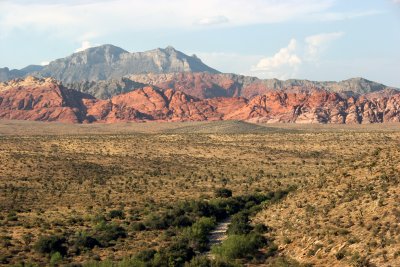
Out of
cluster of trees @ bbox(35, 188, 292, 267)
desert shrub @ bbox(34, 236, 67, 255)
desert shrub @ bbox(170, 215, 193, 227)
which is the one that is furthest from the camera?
desert shrub @ bbox(170, 215, 193, 227)

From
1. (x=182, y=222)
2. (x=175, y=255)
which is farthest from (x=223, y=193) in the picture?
(x=175, y=255)

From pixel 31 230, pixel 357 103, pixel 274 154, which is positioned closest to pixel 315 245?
pixel 31 230

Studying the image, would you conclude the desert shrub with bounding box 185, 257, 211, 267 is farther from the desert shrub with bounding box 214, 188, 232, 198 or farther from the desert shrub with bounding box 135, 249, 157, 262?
the desert shrub with bounding box 214, 188, 232, 198

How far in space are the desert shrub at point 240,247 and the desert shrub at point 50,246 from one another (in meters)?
8.83

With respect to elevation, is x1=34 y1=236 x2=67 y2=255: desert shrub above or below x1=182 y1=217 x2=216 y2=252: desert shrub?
below

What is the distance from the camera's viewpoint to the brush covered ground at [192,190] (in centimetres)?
2920

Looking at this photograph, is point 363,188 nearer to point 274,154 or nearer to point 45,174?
point 45,174

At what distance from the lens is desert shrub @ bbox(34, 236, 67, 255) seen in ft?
111

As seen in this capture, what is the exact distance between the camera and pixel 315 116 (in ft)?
606

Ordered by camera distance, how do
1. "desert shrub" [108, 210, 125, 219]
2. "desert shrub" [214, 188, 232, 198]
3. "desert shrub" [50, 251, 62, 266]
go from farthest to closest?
"desert shrub" [214, 188, 232, 198] → "desert shrub" [108, 210, 125, 219] → "desert shrub" [50, 251, 62, 266]

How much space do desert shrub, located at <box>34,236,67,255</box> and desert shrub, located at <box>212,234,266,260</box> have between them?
883 centimetres

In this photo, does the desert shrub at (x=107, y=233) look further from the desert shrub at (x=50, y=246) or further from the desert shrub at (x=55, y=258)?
the desert shrub at (x=55, y=258)

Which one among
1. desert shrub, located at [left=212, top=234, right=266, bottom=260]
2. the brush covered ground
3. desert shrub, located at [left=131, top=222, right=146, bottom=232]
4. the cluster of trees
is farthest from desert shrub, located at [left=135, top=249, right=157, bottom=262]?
desert shrub, located at [left=131, top=222, right=146, bottom=232]

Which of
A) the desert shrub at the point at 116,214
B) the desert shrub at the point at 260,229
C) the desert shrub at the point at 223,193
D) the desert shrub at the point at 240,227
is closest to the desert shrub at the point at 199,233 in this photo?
the desert shrub at the point at 240,227
